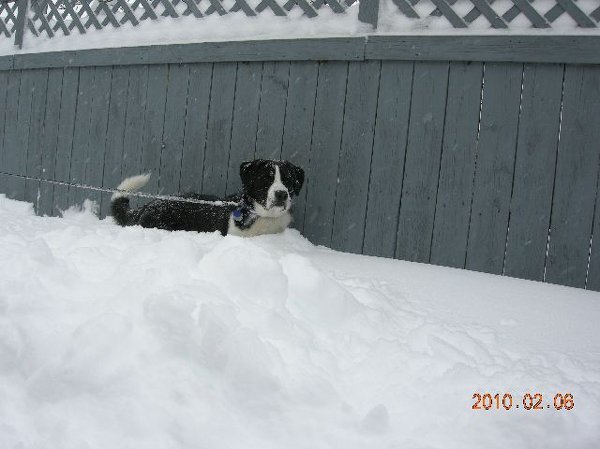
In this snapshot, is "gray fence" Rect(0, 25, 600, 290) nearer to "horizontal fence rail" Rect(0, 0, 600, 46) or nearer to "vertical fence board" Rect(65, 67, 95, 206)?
"horizontal fence rail" Rect(0, 0, 600, 46)

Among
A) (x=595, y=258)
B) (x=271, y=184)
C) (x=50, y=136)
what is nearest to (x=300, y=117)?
(x=271, y=184)

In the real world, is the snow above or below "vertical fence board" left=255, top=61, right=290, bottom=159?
below

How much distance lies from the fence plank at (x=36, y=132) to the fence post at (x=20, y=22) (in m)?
0.59

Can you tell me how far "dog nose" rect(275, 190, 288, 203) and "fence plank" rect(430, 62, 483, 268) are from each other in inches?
44.3

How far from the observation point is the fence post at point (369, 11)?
4.10 m

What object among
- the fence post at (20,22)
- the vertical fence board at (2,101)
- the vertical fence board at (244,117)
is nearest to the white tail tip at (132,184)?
the vertical fence board at (244,117)

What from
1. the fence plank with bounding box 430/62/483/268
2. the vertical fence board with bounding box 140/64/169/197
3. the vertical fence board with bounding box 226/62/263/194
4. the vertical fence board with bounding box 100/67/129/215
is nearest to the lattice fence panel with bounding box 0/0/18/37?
the vertical fence board with bounding box 100/67/129/215

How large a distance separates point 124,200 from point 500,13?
3.56 meters

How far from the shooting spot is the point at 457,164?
3.80 m

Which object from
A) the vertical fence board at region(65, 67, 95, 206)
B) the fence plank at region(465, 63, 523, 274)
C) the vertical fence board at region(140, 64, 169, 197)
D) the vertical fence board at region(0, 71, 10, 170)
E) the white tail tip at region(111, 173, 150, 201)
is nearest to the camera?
the fence plank at region(465, 63, 523, 274)

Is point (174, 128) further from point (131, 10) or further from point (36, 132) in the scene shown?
point (36, 132)

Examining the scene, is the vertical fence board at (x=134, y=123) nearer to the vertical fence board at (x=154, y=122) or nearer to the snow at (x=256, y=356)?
the vertical fence board at (x=154, y=122)

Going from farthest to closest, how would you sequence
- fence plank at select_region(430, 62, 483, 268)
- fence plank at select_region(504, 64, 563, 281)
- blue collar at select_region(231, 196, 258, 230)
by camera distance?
blue collar at select_region(231, 196, 258, 230) < fence plank at select_region(430, 62, 483, 268) < fence plank at select_region(504, 64, 563, 281)

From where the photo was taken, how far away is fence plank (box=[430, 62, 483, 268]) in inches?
148
